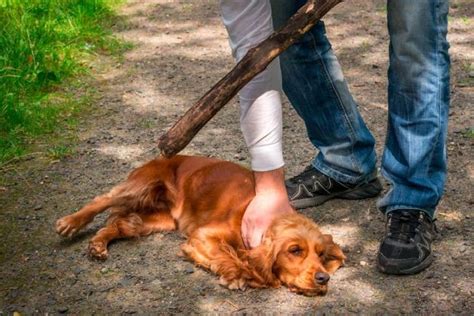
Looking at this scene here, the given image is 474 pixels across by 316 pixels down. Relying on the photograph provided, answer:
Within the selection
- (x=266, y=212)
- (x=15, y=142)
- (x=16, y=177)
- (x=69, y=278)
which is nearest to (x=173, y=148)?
(x=266, y=212)

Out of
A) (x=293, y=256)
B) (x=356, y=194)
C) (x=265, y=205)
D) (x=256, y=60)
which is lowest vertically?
(x=356, y=194)

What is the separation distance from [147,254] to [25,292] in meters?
0.58

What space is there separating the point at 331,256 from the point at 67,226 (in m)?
1.23

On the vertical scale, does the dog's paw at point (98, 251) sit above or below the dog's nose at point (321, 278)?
below

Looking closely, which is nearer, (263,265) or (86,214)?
(263,265)

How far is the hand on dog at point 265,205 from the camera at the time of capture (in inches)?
143

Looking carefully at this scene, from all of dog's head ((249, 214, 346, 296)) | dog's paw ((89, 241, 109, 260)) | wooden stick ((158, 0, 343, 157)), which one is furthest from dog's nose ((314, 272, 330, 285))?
dog's paw ((89, 241, 109, 260))

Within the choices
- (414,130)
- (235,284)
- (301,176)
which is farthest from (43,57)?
(414,130)

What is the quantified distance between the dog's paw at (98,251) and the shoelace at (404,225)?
127cm

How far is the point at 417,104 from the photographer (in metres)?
3.44

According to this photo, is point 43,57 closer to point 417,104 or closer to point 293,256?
point 293,256

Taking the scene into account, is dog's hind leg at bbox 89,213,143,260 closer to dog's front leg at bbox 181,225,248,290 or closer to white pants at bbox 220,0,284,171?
dog's front leg at bbox 181,225,248,290

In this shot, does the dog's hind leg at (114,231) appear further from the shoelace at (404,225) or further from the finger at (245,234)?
the shoelace at (404,225)

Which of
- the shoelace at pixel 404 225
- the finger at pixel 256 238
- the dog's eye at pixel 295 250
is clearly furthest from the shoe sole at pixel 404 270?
the finger at pixel 256 238
